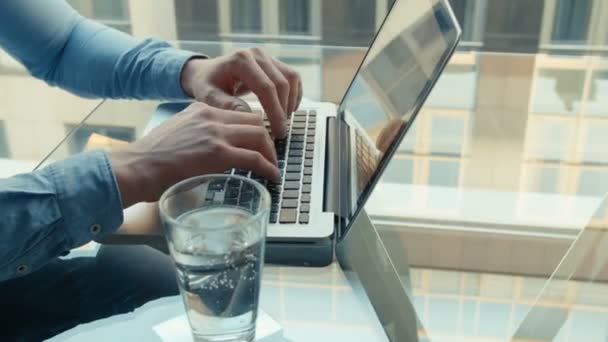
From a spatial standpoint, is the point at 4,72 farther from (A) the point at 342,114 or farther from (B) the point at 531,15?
(B) the point at 531,15

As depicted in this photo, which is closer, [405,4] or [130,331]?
[130,331]

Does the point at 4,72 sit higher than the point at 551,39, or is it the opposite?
the point at 551,39

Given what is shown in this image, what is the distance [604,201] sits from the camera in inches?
30.6

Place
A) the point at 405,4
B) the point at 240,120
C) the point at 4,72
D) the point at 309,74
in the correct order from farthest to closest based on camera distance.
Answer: the point at 4,72 < the point at 309,74 < the point at 405,4 < the point at 240,120

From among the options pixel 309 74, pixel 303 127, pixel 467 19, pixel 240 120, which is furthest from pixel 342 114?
pixel 467 19

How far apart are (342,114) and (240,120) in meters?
0.18

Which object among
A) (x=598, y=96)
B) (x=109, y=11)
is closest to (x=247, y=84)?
(x=598, y=96)

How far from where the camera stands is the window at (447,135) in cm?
93

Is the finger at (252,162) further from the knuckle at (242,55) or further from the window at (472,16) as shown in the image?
the window at (472,16)

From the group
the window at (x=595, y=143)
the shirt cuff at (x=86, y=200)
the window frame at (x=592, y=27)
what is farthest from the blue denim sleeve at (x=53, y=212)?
the window frame at (x=592, y=27)

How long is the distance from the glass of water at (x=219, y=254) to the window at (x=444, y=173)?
16.1 inches

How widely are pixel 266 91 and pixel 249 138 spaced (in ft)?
0.40

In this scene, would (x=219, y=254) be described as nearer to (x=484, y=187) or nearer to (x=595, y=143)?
(x=484, y=187)

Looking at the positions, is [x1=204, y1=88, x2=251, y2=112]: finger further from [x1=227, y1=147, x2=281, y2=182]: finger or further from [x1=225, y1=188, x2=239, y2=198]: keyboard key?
[x1=225, y1=188, x2=239, y2=198]: keyboard key
